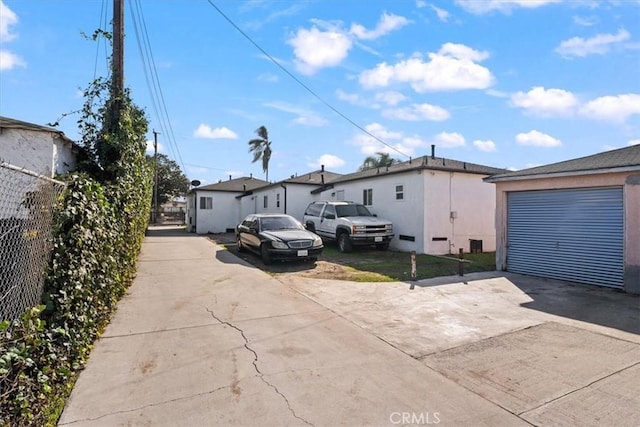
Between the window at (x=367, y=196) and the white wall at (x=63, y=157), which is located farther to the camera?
the window at (x=367, y=196)

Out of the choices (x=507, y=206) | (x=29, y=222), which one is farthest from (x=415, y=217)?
(x=29, y=222)

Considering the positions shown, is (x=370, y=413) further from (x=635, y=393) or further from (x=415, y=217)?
(x=415, y=217)

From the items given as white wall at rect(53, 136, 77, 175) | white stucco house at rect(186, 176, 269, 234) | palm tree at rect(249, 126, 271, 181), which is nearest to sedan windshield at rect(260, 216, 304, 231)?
white wall at rect(53, 136, 77, 175)

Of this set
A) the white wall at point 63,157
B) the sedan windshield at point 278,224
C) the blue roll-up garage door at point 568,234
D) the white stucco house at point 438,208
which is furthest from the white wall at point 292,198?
the white wall at point 63,157

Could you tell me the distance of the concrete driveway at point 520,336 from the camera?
129 inches

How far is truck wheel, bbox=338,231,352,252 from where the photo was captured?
13344 mm

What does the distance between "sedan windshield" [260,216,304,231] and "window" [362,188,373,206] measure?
5.19 m

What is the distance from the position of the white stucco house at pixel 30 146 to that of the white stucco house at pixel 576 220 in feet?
34.3

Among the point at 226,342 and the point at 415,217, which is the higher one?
the point at 415,217

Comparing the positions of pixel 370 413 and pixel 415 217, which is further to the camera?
pixel 415 217

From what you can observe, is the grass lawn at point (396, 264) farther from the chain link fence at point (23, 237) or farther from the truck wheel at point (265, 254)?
the chain link fence at point (23, 237)

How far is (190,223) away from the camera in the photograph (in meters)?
28.4

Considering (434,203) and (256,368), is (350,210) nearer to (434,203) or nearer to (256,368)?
(434,203)

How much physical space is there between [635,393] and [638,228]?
565 cm
